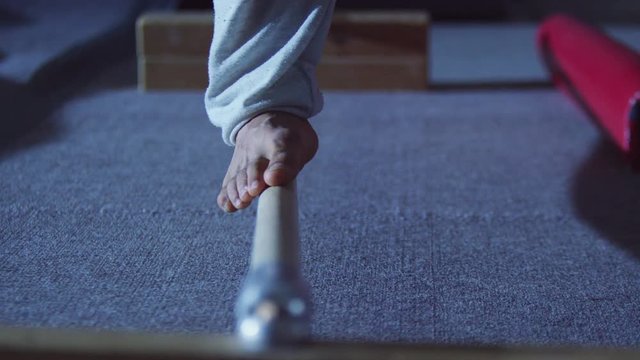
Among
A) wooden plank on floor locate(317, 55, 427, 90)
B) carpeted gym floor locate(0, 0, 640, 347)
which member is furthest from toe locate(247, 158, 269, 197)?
wooden plank on floor locate(317, 55, 427, 90)

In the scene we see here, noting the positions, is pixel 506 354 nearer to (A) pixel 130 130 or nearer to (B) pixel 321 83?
(A) pixel 130 130

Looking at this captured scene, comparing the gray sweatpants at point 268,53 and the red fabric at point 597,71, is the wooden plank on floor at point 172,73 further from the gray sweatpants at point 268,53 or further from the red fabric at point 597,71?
the gray sweatpants at point 268,53

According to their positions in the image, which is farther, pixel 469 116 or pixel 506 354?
pixel 469 116

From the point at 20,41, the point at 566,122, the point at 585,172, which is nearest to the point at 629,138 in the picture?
the point at 585,172

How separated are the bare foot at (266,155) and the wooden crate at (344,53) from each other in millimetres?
1250

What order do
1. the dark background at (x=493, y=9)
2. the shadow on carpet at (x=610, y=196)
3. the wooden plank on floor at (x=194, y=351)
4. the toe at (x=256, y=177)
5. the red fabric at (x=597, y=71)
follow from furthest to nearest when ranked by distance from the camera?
the dark background at (x=493, y=9)
the red fabric at (x=597, y=71)
the shadow on carpet at (x=610, y=196)
the toe at (x=256, y=177)
the wooden plank on floor at (x=194, y=351)

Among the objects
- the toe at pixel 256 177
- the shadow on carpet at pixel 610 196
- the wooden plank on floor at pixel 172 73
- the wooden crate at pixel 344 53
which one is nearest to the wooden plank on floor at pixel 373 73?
the wooden crate at pixel 344 53

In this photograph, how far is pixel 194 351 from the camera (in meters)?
0.61

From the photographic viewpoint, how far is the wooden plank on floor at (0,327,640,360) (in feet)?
2.00

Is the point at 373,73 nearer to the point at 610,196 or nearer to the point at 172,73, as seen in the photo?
the point at 172,73

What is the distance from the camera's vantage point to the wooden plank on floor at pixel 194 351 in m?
0.61

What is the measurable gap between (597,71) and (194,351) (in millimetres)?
1382

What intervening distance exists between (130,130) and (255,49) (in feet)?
2.76

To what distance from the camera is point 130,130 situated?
6.14 ft
